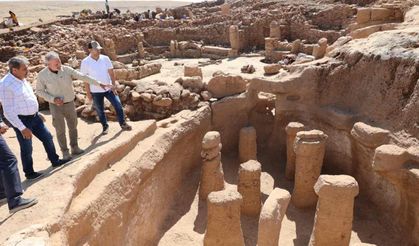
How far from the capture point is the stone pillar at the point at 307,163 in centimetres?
683

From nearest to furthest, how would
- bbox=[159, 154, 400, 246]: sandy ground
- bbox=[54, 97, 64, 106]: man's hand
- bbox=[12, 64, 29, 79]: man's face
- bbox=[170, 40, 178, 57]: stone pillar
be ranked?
bbox=[12, 64, 29, 79]: man's face → bbox=[54, 97, 64, 106]: man's hand → bbox=[159, 154, 400, 246]: sandy ground → bbox=[170, 40, 178, 57]: stone pillar

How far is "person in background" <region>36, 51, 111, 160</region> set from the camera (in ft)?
17.3

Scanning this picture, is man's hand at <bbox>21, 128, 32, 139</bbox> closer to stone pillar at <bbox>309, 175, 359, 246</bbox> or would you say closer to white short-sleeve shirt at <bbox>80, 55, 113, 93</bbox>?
white short-sleeve shirt at <bbox>80, 55, 113, 93</bbox>

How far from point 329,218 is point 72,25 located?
22.6m

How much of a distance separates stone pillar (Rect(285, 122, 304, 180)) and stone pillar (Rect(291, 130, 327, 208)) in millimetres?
784

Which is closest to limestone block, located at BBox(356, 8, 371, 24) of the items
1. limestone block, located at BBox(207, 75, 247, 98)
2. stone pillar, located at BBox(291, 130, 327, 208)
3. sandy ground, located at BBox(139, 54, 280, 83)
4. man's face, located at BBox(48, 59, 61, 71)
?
limestone block, located at BBox(207, 75, 247, 98)

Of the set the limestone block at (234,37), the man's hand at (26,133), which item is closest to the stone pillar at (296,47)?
the limestone block at (234,37)

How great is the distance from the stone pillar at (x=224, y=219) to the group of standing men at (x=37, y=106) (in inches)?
93.5

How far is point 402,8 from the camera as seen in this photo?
33.8ft

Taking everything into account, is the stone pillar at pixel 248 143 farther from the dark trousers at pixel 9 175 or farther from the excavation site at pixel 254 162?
the dark trousers at pixel 9 175

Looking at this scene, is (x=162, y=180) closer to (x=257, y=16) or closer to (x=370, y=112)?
(x=370, y=112)

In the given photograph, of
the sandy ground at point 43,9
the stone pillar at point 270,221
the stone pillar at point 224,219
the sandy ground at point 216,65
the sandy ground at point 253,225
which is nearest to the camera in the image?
the stone pillar at point 270,221

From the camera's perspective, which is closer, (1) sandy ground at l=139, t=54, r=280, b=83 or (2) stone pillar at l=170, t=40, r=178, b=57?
(1) sandy ground at l=139, t=54, r=280, b=83

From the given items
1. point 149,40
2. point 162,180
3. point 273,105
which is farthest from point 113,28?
point 162,180
